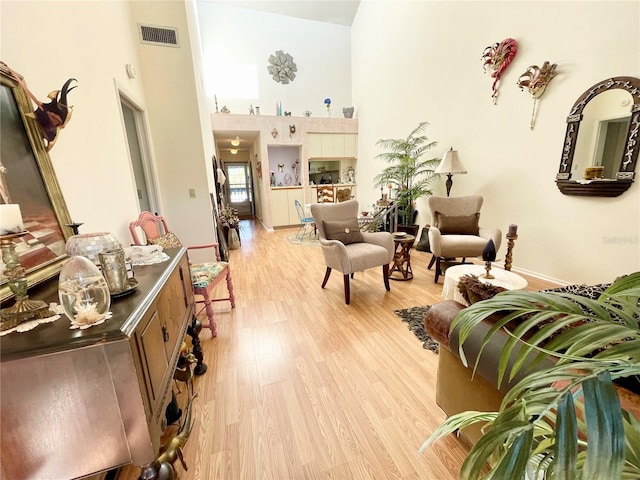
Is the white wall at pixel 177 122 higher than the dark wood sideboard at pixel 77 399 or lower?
higher

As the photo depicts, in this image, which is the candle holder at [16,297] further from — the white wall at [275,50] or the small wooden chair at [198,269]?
the white wall at [275,50]

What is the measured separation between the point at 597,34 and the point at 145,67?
4374 mm

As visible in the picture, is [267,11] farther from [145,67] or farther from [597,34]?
[597,34]

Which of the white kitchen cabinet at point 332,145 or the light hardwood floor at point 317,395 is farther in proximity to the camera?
the white kitchen cabinet at point 332,145

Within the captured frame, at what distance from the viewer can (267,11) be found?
246 inches

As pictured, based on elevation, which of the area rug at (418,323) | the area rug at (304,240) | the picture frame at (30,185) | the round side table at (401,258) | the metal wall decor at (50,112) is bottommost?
the area rug at (418,323)

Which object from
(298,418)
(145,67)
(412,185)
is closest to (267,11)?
(145,67)

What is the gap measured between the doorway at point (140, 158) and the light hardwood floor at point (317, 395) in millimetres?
1538

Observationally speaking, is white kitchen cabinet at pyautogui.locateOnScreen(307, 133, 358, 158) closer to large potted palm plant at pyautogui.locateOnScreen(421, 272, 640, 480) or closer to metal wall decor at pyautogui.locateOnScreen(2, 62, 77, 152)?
metal wall decor at pyautogui.locateOnScreen(2, 62, 77, 152)

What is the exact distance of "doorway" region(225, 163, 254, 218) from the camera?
8.95m

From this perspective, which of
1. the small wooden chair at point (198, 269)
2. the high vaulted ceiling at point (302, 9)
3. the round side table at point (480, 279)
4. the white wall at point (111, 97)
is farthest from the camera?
the high vaulted ceiling at point (302, 9)

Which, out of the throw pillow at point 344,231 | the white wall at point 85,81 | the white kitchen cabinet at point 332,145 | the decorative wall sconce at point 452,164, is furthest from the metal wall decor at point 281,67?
the throw pillow at point 344,231

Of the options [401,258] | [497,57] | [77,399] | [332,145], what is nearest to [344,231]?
[401,258]

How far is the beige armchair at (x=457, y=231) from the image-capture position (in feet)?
9.43
